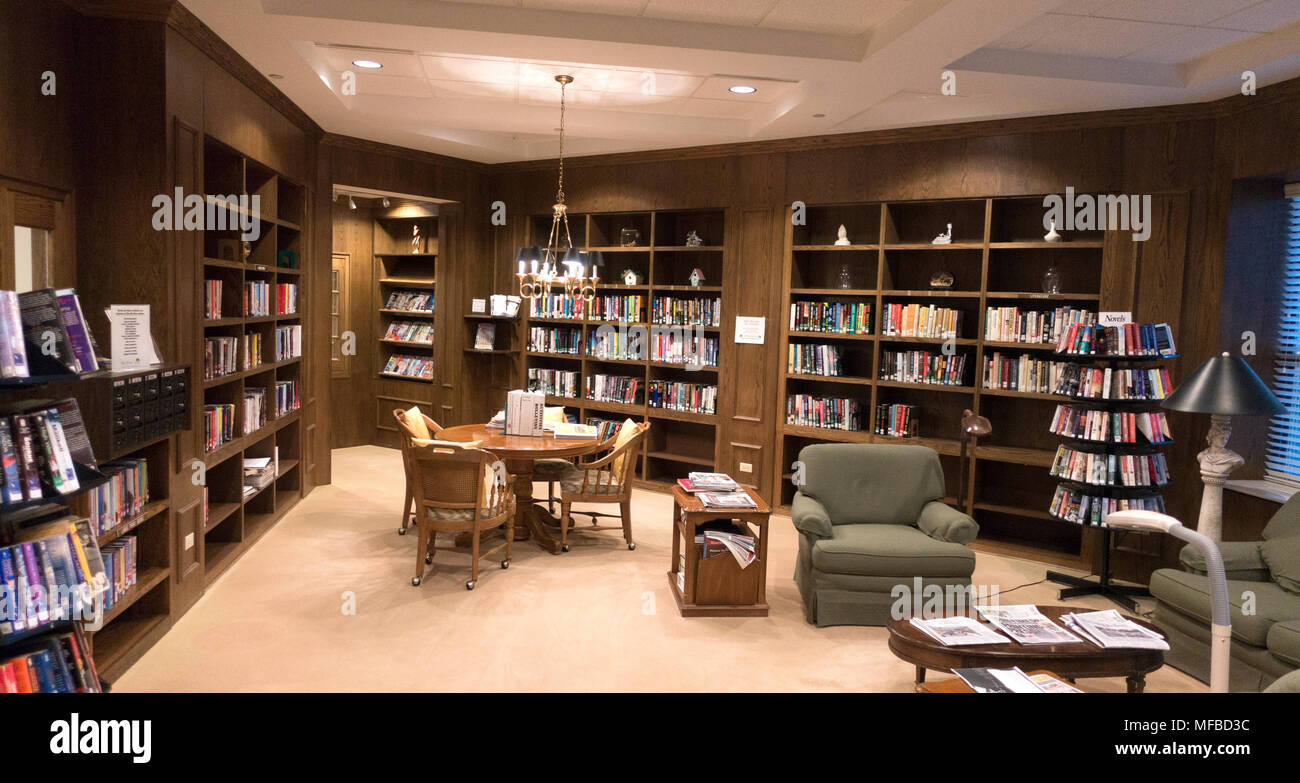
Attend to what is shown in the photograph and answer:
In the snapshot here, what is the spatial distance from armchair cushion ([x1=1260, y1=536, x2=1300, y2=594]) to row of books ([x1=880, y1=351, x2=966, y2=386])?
240 centimetres

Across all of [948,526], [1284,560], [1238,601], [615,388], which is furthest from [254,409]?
[1284,560]

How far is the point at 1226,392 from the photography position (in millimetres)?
4504

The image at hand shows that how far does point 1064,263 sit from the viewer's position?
6.21 m

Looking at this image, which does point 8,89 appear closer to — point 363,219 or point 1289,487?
point 363,219

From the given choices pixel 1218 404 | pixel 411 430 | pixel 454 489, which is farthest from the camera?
pixel 411 430

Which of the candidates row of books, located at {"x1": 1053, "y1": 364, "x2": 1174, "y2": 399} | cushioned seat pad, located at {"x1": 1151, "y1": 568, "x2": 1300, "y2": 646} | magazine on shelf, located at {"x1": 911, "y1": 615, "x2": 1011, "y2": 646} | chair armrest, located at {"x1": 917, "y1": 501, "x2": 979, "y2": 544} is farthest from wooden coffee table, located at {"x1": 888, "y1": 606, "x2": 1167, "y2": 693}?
row of books, located at {"x1": 1053, "y1": 364, "x2": 1174, "y2": 399}

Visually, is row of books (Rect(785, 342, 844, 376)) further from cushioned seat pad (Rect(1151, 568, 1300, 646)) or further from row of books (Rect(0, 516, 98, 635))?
row of books (Rect(0, 516, 98, 635))

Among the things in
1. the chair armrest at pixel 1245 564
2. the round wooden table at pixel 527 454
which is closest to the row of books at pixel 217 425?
the round wooden table at pixel 527 454

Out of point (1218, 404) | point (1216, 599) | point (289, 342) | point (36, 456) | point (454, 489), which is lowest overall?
point (454, 489)

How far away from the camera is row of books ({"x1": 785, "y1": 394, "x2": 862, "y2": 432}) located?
686 cm

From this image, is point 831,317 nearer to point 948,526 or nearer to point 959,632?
point 948,526

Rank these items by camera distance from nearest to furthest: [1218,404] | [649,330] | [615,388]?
[1218,404], [649,330], [615,388]

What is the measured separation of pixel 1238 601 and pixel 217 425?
Answer: 556 cm
